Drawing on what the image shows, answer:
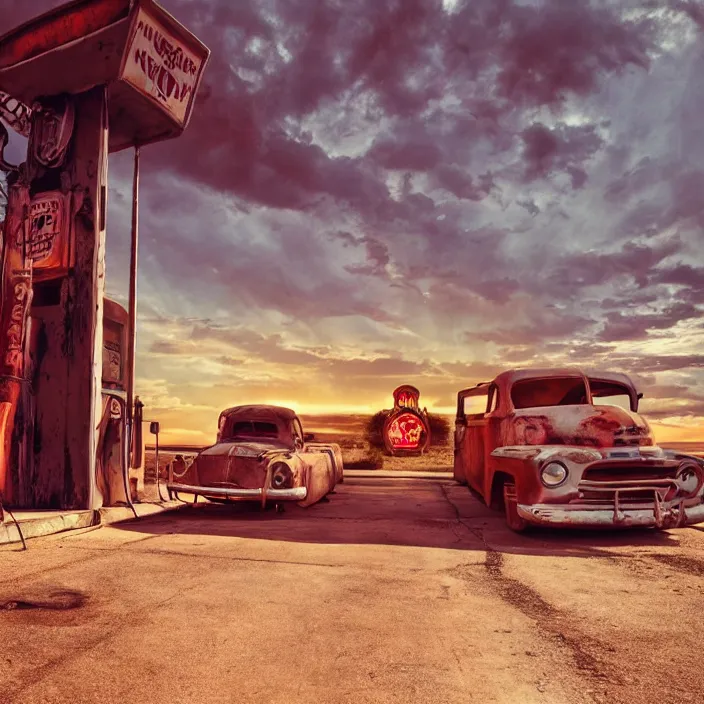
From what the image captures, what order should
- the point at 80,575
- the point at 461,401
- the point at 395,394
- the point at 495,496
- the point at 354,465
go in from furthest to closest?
the point at 395,394 < the point at 354,465 < the point at 461,401 < the point at 495,496 < the point at 80,575

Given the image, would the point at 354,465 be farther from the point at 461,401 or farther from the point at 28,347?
the point at 28,347

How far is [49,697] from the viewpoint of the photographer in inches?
107

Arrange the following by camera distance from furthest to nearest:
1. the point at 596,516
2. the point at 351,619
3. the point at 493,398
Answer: the point at 493,398 → the point at 596,516 → the point at 351,619

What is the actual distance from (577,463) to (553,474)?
0.27 metres

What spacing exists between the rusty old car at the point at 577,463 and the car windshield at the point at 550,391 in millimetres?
14

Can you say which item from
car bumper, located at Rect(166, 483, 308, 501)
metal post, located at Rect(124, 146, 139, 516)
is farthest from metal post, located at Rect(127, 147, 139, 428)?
car bumper, located at Rect(166, 483, 308, 501)

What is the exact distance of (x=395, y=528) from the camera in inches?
310

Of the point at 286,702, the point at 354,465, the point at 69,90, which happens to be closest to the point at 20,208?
the point at 69,90

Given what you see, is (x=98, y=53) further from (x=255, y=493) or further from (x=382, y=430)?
(x=382, y=430)

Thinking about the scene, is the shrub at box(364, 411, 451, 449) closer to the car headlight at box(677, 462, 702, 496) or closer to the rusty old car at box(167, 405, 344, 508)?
the rusty old car at box(167, 405, 344, 508)

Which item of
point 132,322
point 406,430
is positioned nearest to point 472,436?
point 132,322

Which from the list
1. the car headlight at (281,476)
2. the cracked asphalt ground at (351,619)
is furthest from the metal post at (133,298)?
the cracked asphalt ground at (351,619)

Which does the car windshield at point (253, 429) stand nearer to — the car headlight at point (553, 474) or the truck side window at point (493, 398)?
the truck side window at point (493, 398)

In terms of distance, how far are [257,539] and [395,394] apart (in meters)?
22.1
